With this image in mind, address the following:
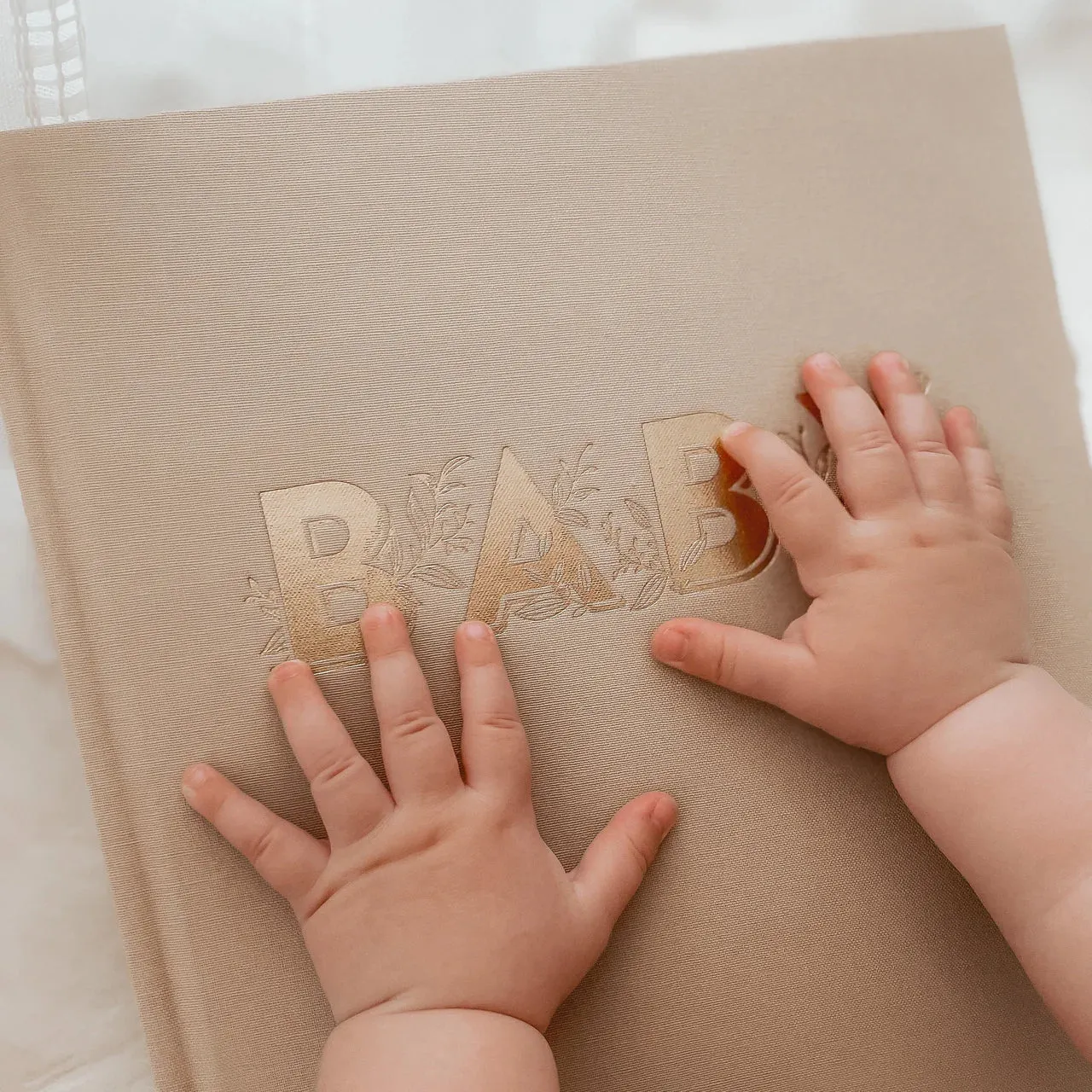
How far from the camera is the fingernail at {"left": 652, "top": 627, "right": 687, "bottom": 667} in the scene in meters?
0.54

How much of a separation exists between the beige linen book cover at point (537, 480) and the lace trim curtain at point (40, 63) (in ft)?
0.34

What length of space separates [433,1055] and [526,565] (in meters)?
0.26

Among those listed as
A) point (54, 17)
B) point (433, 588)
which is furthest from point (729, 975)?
point (54, 17)

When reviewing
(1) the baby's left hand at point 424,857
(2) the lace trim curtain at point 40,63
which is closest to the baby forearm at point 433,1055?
(1) the baby's left hand at point 424,857

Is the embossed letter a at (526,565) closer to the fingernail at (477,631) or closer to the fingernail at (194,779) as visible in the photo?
the fingernail at (477,631)

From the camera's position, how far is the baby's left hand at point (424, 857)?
0.49 m

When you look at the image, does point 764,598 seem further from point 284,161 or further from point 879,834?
point 284,161

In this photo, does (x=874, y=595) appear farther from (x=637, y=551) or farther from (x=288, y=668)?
(x=288, y=668)

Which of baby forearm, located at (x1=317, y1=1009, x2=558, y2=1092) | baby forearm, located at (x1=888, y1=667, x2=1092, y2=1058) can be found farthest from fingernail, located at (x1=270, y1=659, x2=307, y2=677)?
baby forearm, located at (x1=888, y1=667, x2=1092, y2=1058)

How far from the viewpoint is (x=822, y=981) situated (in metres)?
0.56

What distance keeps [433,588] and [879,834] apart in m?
0.31

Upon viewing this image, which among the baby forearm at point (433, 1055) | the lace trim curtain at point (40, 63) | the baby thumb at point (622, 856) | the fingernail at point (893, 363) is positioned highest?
the lace trim curtain at point (40, 63)

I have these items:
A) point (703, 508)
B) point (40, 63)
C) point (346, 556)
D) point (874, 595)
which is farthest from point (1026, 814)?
point (40, 63)

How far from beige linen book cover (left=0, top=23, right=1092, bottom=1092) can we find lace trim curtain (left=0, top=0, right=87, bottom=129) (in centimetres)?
10
